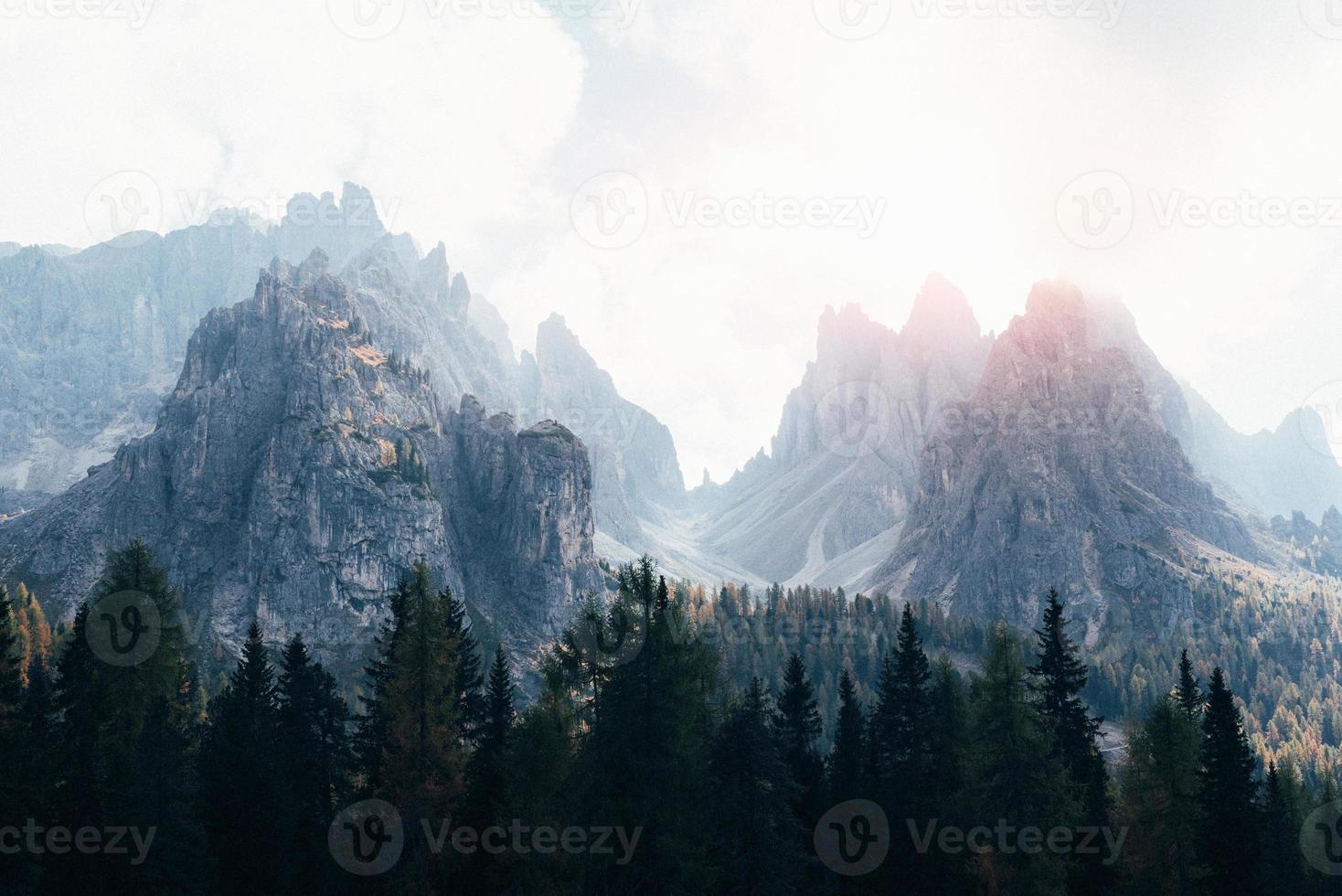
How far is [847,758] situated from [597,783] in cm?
1915

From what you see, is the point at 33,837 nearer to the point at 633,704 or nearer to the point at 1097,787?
the point at 633,704

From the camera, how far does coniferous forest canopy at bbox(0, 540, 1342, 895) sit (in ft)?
154

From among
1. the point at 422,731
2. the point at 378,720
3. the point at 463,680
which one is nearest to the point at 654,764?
the point at 422,731

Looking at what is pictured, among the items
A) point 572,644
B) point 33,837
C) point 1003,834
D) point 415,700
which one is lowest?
point 33,837

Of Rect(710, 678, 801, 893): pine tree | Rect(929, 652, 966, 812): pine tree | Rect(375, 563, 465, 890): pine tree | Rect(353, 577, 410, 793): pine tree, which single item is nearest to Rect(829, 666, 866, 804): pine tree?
Rect(929, 652, 966, 812): pine tree

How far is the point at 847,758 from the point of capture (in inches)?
2377

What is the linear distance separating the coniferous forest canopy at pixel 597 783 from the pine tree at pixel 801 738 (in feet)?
0.74

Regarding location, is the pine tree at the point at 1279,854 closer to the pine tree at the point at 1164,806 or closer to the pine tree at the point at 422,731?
the pine tree at the point at 1164,806

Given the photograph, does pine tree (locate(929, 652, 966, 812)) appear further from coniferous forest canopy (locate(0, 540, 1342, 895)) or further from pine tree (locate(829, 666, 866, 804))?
pine tree (locate(829, 666, 866, 804))

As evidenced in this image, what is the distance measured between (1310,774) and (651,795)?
20283 centimetres

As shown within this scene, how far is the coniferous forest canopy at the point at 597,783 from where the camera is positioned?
47.0 metres

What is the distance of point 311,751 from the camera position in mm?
57375

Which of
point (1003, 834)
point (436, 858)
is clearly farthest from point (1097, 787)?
point (436, 858)

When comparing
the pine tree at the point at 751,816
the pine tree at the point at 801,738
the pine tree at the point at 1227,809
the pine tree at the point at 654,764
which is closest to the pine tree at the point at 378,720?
the pine tree at the point at 654,764
